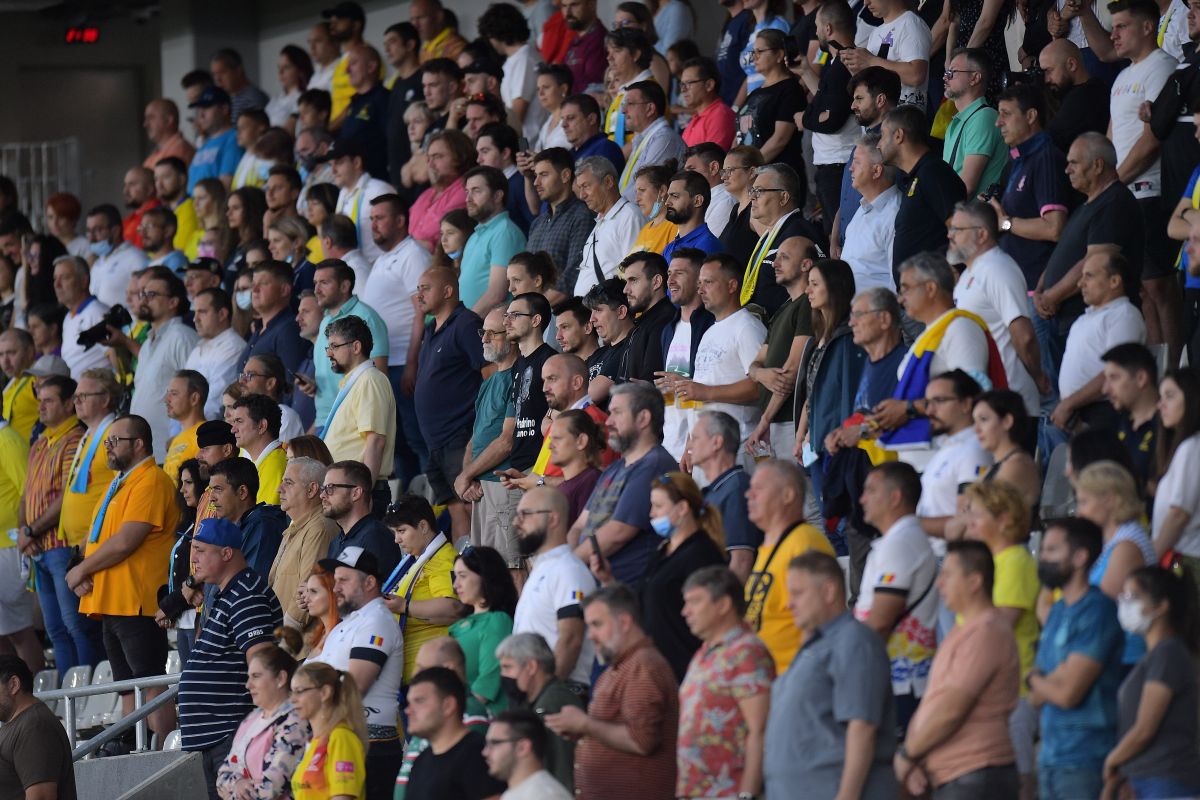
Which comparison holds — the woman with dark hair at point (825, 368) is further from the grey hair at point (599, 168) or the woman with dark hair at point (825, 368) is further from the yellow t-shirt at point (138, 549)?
the yellow t-shirt at point (138, 549)

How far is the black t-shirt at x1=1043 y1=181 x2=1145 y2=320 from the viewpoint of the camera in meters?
7.57

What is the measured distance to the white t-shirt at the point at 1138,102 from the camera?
27.5 ft

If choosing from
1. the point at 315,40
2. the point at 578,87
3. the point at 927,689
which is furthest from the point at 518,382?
the point at 315,40

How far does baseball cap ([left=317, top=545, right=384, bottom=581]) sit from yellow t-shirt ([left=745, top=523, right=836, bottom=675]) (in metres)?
1.79

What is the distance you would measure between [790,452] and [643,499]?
1.10 m

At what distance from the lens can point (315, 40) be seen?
15.1m

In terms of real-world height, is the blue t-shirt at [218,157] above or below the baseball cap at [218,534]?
above

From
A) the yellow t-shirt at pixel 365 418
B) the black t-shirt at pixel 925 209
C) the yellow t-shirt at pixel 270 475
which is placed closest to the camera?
the black t-shirt at pixel 925 209

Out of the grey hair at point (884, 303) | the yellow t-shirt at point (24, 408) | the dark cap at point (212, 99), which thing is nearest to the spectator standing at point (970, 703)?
the grey hair at point (884, 303)

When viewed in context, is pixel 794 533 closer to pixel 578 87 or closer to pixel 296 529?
pixel 296 529

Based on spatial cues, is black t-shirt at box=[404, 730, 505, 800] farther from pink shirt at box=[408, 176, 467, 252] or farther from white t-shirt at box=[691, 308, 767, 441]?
pink shirt at box=[408, 176, 467, 252]

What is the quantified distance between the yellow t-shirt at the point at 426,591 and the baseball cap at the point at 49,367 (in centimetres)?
480

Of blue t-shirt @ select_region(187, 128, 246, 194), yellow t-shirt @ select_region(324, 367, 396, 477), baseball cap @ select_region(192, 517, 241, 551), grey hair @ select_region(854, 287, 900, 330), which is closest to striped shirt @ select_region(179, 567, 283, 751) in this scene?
baseball cap @ select_region(192, 517, 241, 551)

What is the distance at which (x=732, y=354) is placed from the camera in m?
7.80
